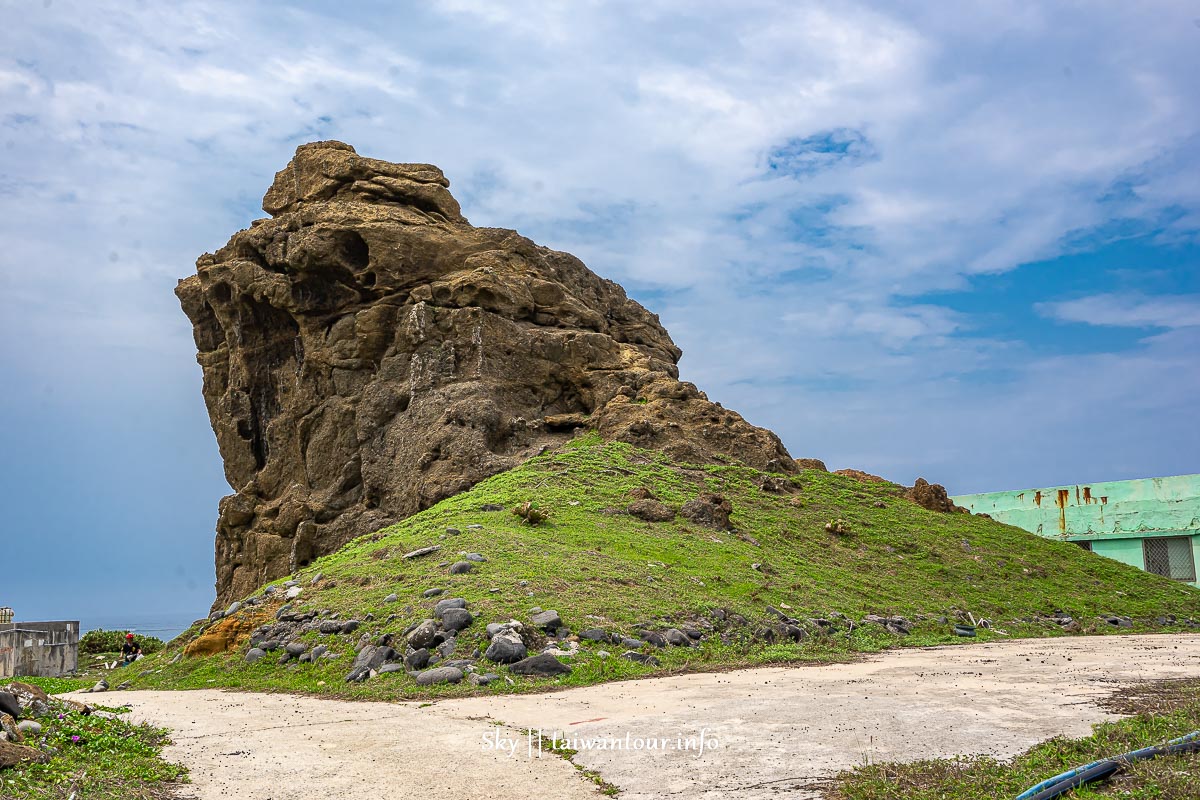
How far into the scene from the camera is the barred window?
1565 inches

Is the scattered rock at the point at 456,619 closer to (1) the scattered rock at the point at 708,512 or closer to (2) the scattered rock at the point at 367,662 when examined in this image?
(2) the scattered rock at the point at 367,662

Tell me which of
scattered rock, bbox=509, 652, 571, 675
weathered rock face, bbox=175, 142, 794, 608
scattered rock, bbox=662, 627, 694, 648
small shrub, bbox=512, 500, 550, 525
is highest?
weathered rock face, bbox=175, 142, 794, 608

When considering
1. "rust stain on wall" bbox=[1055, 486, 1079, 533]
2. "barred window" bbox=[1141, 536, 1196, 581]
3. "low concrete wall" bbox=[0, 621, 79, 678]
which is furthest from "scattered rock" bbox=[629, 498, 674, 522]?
"rust stain on wall" bbox=[1055, 486, 1079, 533]

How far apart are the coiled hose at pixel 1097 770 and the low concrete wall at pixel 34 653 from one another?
29.0 metres

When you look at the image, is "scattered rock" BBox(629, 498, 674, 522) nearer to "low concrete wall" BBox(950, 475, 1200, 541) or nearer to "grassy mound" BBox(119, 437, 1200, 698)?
"grassy mound" BBox(119, 437, 1200, 698)

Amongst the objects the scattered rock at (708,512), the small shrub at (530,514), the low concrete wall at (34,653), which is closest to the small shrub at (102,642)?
the low concrete wall at (34,653)

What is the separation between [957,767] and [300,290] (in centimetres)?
3342

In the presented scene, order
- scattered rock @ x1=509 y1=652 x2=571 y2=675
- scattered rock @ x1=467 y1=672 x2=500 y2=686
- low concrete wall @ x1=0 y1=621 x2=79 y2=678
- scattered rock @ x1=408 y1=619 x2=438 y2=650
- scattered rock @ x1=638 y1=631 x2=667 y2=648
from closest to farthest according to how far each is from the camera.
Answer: scattered rock @ x1=467 y1=672 x2=500 y2=686 < scattered rock @ x1=509 y1=652 x2=571 y2=675 < scattered rock @ x1=408 y1=619 x2=438 y2=650 < scattered rock @ x1=638 y1=631 x2=667 y2=648 < low concrete wall @ x1=0 y1=621 x2=79 y2=678

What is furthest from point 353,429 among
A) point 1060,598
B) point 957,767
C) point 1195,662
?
point 957,767

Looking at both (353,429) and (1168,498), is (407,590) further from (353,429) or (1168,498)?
(1168,498)

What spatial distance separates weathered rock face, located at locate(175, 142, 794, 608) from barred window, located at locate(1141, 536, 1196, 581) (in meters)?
18.3

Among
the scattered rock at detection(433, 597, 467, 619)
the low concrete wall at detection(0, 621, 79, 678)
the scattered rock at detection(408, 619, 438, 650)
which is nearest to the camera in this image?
the scattered rock at detection(408, 619, 438, 650)

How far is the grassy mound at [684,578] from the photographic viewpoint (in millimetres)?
17547

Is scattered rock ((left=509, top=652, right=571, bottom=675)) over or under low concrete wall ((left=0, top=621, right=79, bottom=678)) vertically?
over
